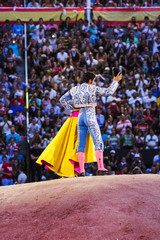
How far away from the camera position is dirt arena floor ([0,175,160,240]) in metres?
3.88

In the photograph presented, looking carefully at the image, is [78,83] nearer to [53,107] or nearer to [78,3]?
[53,107]

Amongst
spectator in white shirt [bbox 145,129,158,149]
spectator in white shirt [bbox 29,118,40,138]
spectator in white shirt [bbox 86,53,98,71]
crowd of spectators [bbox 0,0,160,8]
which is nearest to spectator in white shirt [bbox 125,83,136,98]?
spectator in white shirt [bbox 86,53,98,71]

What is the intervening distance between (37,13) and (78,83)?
3.69 meters

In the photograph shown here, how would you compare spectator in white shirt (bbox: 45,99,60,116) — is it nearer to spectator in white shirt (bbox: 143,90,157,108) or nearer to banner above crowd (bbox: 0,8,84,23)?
spectator in white shirt (bbox: 143,90,157,108)

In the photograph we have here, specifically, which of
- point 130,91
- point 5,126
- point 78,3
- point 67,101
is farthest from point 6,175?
point 78,3

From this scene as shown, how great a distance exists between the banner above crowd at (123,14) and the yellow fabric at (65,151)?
30.4ft

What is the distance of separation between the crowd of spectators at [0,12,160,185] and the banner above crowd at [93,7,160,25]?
0.88 feet

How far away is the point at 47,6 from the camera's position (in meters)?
15.5

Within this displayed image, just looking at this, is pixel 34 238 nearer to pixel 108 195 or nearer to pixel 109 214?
pixel 109 214

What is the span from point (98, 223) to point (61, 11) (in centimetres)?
1208

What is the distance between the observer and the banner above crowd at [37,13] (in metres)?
14.9

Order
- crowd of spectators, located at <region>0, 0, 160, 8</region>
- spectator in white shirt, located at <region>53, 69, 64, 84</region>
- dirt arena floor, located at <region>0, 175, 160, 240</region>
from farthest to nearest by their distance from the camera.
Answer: crowd of spectators, located at <region>0, 0, 160, 8</region>
spectator in white shirt, located at <region>53, 69, 64, 84</region>
dirt arena floor, located at <region>0, 175, 160, 240</region>

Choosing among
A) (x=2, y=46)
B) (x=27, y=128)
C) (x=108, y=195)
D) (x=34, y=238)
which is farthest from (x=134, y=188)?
(x=2, y=46)

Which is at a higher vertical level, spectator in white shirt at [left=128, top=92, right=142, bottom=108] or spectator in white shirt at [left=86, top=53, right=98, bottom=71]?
spectator in white shirt at [left=86, top=53, right=98, bottom=71]
